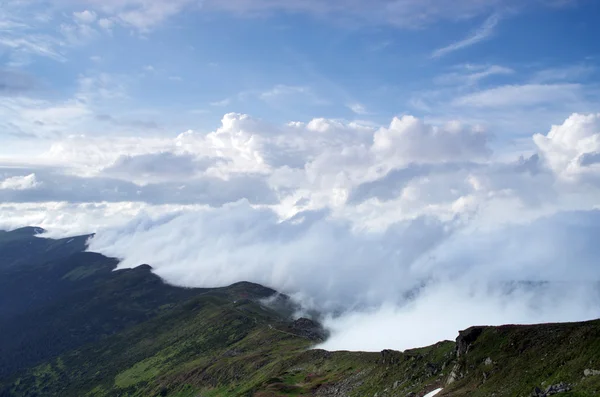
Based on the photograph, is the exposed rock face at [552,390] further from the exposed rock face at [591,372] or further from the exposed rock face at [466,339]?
the exposed rock face at [466,339]

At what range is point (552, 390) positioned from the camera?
62094mm

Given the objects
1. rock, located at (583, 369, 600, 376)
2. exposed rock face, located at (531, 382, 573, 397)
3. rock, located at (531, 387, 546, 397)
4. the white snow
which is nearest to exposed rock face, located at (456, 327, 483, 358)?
the white snow

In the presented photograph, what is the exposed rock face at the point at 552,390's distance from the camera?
60.8m

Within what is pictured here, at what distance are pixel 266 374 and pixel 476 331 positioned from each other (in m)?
113

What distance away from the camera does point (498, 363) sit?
81.6 metres

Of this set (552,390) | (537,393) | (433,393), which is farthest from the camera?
(433,393)

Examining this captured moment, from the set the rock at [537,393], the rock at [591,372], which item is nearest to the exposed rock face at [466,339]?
the rock at [537,393]

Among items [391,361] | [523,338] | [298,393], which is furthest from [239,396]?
[523,338]

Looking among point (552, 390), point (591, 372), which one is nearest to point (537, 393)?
point (552, 390)

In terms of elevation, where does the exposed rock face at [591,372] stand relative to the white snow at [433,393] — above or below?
above

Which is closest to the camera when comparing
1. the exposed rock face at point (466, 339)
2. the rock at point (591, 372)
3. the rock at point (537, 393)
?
the rock at point (591, 372)

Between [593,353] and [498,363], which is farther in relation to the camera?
[498,363]

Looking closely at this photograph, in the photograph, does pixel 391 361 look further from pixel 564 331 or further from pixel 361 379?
pixel 564 331

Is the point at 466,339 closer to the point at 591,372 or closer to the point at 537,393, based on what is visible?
the point at 537,393
